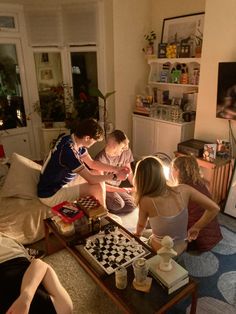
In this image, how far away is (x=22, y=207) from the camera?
2211 millimetres

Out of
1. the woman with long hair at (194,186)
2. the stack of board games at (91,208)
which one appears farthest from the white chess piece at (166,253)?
the woman with long hair at (194,186)

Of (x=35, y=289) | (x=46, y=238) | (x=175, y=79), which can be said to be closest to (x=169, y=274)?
(x=35, y=289)

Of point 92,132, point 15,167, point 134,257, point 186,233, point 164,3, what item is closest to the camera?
point 134,257

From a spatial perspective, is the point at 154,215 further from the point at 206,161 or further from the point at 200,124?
the point at 200,124

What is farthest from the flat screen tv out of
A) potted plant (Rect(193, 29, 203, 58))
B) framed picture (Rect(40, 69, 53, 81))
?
framed picture (Rect(40, 69, 53, 81))

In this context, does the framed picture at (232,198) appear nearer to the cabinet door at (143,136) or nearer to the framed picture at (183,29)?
the cabinet door at (143,136)

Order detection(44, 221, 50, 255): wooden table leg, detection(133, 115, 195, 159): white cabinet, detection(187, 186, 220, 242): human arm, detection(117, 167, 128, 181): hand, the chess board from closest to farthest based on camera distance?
the chess board
detection(187, 186, 220, 242): human arm
detection(44, 221, 50, 255): wooden table leg
detection(117, 167, 128, 181): hand
detection(133, 115, 195, 159): white cabinet

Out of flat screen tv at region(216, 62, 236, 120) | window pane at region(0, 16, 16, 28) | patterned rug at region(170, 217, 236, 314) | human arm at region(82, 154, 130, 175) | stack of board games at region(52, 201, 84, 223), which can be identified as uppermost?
window pane at region(0, 16, 16, 28)

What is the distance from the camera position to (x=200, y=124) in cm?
318

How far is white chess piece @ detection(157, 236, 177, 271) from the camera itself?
1319 mm

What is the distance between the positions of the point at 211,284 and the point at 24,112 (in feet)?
11.6

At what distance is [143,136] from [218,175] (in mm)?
1435

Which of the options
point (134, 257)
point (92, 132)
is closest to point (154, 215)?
point (134, 257)

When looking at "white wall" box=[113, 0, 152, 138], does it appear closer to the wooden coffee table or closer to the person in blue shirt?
the person in blue shirt
